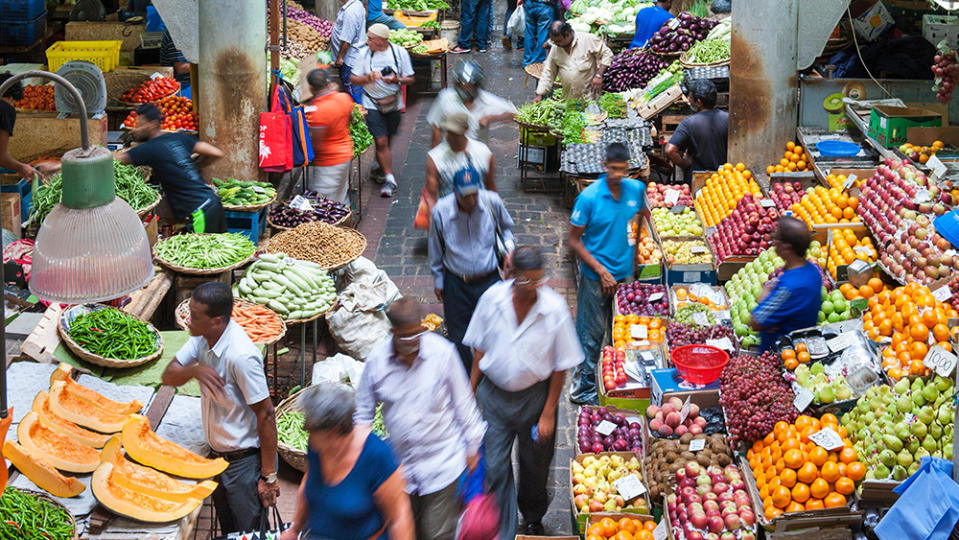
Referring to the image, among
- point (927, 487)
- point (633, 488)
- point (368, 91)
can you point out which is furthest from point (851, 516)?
point (368, 91)

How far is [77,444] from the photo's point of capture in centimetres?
566

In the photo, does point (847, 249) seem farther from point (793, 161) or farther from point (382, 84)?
point (382, 84)

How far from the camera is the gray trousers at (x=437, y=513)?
17.0 ft

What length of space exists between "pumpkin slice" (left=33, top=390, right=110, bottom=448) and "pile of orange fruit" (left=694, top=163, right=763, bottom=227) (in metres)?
5.78

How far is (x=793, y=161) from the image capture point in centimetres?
1041

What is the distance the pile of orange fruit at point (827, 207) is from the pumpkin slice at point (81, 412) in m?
5.37

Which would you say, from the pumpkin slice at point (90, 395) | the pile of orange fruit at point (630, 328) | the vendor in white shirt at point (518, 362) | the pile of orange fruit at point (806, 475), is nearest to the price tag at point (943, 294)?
the pile of orange fruit at point (806, 475)

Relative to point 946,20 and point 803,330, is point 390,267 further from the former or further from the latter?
point 946,20

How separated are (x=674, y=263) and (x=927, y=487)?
4.00m

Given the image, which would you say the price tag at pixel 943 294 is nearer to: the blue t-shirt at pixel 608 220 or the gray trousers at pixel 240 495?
the blue t-shirt at pixel 608 220

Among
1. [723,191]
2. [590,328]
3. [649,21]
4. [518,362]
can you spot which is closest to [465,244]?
[590,328]

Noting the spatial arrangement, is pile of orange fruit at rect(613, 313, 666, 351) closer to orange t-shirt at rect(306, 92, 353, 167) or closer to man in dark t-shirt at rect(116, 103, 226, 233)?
man in dark t-shirt at rect(116, 103, 226, 233)

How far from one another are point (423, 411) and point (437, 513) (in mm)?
516

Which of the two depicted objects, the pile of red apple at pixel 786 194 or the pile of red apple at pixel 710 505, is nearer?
the pile of red apple at pixel 710 505
